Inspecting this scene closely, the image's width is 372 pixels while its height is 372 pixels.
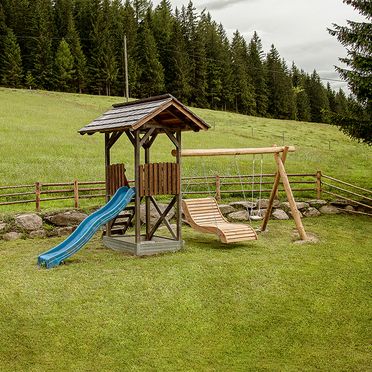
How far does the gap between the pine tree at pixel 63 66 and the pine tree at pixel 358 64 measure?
52.3 meters

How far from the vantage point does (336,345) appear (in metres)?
8.44

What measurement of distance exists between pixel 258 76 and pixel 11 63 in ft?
138

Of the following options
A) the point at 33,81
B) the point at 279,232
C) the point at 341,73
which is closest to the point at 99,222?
the point at 279,232

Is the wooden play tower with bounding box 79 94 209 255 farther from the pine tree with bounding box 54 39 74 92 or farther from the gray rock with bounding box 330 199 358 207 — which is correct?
the pine tree with bounding box 54 39 74 92

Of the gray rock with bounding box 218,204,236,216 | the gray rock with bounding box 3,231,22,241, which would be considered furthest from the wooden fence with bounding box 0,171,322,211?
the gray rock with bounding box 3,231,22,241

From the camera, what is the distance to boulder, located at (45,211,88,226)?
15898 mm

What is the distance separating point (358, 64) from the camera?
1908 centimetres

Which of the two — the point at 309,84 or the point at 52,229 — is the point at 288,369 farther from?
the point at 309,84

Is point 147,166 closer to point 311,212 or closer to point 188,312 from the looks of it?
point 188,312

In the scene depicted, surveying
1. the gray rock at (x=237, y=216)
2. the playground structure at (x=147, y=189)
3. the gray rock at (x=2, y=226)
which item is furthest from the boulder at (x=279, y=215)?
the gray rock at (x=2, y=226)

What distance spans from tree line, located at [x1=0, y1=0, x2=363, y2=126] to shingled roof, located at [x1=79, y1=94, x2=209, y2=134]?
5546 centimetres

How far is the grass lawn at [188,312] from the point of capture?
7.89 m

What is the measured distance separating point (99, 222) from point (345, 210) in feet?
36.8

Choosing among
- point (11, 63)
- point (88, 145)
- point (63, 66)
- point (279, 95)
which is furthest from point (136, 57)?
point (88, 145)
